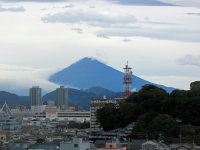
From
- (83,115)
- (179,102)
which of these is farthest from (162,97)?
(83,115)

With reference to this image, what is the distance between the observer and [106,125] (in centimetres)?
6419

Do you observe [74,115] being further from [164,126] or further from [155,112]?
[164,126]

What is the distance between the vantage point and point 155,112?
192ft

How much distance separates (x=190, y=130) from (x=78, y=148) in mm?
23444

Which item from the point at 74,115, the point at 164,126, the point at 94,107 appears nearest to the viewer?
the point at 164,126

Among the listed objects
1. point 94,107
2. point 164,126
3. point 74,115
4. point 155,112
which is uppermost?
point 74,115

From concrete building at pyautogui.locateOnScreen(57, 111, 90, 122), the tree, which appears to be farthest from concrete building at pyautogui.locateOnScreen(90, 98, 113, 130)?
concrete building at pyautogui.locateOnScreen(57, 111, 90, 122)

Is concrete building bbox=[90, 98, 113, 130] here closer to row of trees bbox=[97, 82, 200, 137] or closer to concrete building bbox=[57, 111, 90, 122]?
row of trees bbox=[97, 82, 200, 137]

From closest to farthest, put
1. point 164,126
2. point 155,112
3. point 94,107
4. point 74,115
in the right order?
point 164,126 → point 155,112 → point 94,107 → point 74,115

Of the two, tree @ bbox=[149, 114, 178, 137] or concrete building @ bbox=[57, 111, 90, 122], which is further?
concrete building @ bbox=[57, 111, 90, 122]

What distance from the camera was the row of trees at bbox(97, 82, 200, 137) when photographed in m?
52.8

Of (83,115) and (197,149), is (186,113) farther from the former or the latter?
(83,115)

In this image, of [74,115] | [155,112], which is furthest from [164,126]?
[74,115]

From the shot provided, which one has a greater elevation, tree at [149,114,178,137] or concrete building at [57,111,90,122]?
concrete building at [57,111,90,122]
